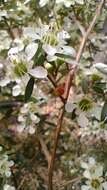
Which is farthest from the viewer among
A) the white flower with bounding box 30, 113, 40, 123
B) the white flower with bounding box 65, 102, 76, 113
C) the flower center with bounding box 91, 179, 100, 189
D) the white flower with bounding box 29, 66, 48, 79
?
the white flower with bounding box 30, 113, 40, 123

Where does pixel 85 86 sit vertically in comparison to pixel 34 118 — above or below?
above

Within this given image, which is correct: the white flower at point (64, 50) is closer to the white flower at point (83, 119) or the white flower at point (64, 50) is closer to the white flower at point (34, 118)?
the white flower at point (83, 119)

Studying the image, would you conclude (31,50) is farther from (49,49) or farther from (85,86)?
(85,86)

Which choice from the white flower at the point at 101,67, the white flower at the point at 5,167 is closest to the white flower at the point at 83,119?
the white flower at the point at 101,67

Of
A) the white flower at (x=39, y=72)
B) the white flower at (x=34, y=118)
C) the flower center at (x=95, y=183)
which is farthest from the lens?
the white flower at (x=34, y=118)

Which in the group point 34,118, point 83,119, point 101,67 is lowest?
Result: point 34,118

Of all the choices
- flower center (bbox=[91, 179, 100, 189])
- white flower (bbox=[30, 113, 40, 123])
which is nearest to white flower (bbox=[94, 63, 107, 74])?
flower center (bbox=[91, 179, 100, 189])

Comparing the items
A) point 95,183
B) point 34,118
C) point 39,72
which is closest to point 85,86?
point 39,72

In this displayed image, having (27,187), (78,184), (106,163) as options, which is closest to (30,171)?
(27,187)

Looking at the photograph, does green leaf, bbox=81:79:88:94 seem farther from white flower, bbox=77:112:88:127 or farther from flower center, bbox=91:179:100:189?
flower center, bbox=91:179:100:189
